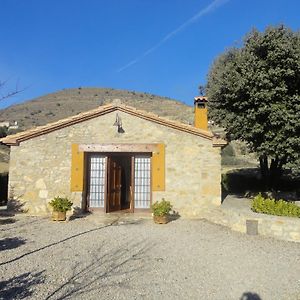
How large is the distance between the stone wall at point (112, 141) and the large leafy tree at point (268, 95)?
171cm

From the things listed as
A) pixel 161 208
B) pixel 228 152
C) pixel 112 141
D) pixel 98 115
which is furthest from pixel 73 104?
pixel 161 208

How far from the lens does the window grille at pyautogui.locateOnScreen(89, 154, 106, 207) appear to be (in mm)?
14680

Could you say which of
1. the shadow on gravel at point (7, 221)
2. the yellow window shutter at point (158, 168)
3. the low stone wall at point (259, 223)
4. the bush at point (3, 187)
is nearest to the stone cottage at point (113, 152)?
the yellow window shutter at point (158, 168)

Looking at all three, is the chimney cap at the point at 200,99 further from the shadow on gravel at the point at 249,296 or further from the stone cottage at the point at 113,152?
the shadow on gravel at the point at 249,296

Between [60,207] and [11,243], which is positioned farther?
[60,207]

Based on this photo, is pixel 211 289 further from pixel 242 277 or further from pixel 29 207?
pixel 29 207

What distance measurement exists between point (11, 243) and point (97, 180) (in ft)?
18.7

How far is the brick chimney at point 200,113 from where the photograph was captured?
16438 mm

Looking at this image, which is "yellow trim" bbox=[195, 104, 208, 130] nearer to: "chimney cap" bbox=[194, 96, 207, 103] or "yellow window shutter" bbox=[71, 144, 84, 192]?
"chimney cap" bbox=[194, 96, 207, 103]

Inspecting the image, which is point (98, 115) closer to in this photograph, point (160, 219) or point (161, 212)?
point (161, 212)

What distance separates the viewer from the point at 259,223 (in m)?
11.0

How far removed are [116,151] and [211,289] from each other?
339 inches

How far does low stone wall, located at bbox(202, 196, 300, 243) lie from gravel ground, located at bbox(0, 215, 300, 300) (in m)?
0.35

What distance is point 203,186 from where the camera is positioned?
1393cm
